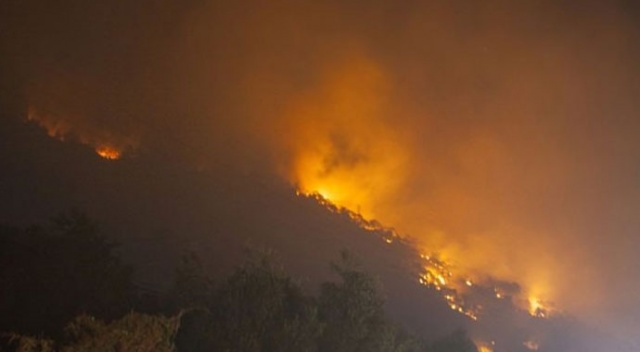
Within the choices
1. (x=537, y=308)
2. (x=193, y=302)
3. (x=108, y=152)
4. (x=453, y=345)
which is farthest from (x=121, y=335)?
(x=537, y=308)

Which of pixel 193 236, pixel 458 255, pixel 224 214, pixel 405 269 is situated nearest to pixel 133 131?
pixel 224 214

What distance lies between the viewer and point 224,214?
37188mm

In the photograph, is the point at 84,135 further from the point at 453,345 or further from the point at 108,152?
the point at 453,345

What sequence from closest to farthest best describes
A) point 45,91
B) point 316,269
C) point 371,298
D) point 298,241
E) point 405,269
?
point 371,298
point 316,269
point 298,241
point 45,91
point 405,269

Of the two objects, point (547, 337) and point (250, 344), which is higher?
point (547, 337)

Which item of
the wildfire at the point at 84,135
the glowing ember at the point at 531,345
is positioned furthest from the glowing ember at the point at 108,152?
the glowing ember at the point at 531,345

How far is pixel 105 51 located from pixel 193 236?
33.4 metres

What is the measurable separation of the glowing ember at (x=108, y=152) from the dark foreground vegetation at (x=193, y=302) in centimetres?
2089

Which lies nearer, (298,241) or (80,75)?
(298,241)

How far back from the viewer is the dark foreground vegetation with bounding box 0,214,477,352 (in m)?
13.9

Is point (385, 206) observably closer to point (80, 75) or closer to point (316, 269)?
point (316, 269)

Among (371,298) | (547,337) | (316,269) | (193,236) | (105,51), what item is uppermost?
(105,51)


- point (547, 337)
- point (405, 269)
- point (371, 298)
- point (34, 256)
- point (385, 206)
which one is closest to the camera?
point (34, 256)

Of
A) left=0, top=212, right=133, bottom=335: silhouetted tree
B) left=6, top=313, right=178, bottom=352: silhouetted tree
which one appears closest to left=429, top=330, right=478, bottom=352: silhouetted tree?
left=0, top=212, right=133, bottom=335: silhouetted tree
